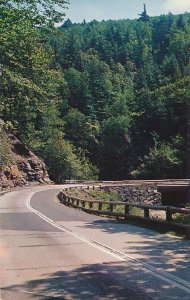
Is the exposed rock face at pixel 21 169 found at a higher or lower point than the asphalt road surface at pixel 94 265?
higher

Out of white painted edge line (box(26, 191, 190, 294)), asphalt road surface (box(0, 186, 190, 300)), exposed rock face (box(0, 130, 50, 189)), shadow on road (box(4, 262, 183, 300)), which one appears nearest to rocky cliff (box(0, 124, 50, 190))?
exposed rock face (box(0, 130, 50, 189))

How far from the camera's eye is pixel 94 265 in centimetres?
912

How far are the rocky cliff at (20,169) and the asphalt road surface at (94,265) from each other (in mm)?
42165

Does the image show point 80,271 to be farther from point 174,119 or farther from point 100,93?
point 100,93

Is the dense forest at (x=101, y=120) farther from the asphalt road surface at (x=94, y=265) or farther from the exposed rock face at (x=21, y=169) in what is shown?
the asphalt road surface at (x=94, y=265)

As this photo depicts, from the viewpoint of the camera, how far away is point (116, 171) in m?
95.1

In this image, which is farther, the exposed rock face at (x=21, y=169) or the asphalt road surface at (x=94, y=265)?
Answer: the exposed rock face at (x=21, y=169)

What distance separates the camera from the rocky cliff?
2263 inches

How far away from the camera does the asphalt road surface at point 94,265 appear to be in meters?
7.15

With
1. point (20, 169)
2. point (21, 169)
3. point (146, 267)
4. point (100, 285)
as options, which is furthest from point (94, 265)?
point (21, 169)

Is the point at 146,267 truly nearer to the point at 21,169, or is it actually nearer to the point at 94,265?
the point at 94,265

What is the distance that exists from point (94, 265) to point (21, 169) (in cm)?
5603

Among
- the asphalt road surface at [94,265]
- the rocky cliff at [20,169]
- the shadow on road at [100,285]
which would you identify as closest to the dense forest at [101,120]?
the rocky cliff at [20,169]

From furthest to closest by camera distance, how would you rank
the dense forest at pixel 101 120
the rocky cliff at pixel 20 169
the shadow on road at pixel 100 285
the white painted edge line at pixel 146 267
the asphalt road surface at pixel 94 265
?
the rocky cliff at pixel 20 169
the dense forest at pixel 101 120
the white painted edge line at pixel 146 267
the asphalt road surface at pixel 94 265
the shadow on road at pixel 100 285
